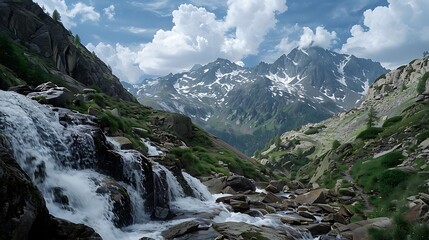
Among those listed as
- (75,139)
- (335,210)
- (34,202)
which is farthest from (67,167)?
(335,210)

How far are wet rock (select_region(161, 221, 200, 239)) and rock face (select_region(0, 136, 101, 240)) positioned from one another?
5718 mm

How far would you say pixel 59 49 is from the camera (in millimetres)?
92312

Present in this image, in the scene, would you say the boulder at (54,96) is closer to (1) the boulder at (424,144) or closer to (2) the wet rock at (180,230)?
(2) the wet rock at (180,230)

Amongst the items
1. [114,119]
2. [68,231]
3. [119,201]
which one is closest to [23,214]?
[68,231]

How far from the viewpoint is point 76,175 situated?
25359 millimetres

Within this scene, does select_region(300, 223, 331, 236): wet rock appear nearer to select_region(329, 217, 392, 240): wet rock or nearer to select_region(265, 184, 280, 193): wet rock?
select_region(329, 217, 392, 240): wet rock

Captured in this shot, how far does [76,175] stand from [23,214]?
10595 mm

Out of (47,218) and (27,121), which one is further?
(27,121)

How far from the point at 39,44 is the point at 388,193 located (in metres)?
81.7

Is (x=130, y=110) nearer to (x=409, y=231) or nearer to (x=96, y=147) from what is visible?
(x=96, y=147)

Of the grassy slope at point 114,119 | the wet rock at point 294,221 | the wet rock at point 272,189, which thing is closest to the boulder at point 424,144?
the wet rock at point 272,189

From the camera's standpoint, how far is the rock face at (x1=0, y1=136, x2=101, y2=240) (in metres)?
14.3

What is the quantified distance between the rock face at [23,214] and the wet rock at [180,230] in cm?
572

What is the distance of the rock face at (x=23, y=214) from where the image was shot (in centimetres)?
1430
